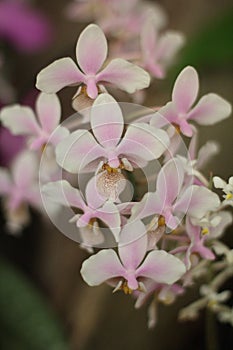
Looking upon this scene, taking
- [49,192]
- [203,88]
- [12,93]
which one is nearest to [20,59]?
[12,93]

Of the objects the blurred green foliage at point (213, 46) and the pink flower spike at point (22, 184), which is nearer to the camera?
the pink flower spike at point (22, 184)

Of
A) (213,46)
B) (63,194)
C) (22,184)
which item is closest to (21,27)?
(213,46)

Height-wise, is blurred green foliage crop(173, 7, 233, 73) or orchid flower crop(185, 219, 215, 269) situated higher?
orchid flower crop(185, 219, 215, 269)

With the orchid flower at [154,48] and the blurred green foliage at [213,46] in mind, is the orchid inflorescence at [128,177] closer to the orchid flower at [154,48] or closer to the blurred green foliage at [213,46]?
the orchid flower at [154,48]

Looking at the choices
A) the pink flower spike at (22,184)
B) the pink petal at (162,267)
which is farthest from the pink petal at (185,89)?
the pink flower spike at (22,184)

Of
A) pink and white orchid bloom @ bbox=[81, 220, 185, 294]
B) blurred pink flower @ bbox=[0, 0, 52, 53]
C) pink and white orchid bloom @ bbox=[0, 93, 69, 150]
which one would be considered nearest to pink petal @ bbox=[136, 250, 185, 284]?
pink and white orchid bloom @ bbox=[81, 220, 185, 294]

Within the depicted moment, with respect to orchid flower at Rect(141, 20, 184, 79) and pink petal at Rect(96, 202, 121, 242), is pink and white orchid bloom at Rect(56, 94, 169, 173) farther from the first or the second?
orchid flower at Rect(141, 20, 184, 79)
